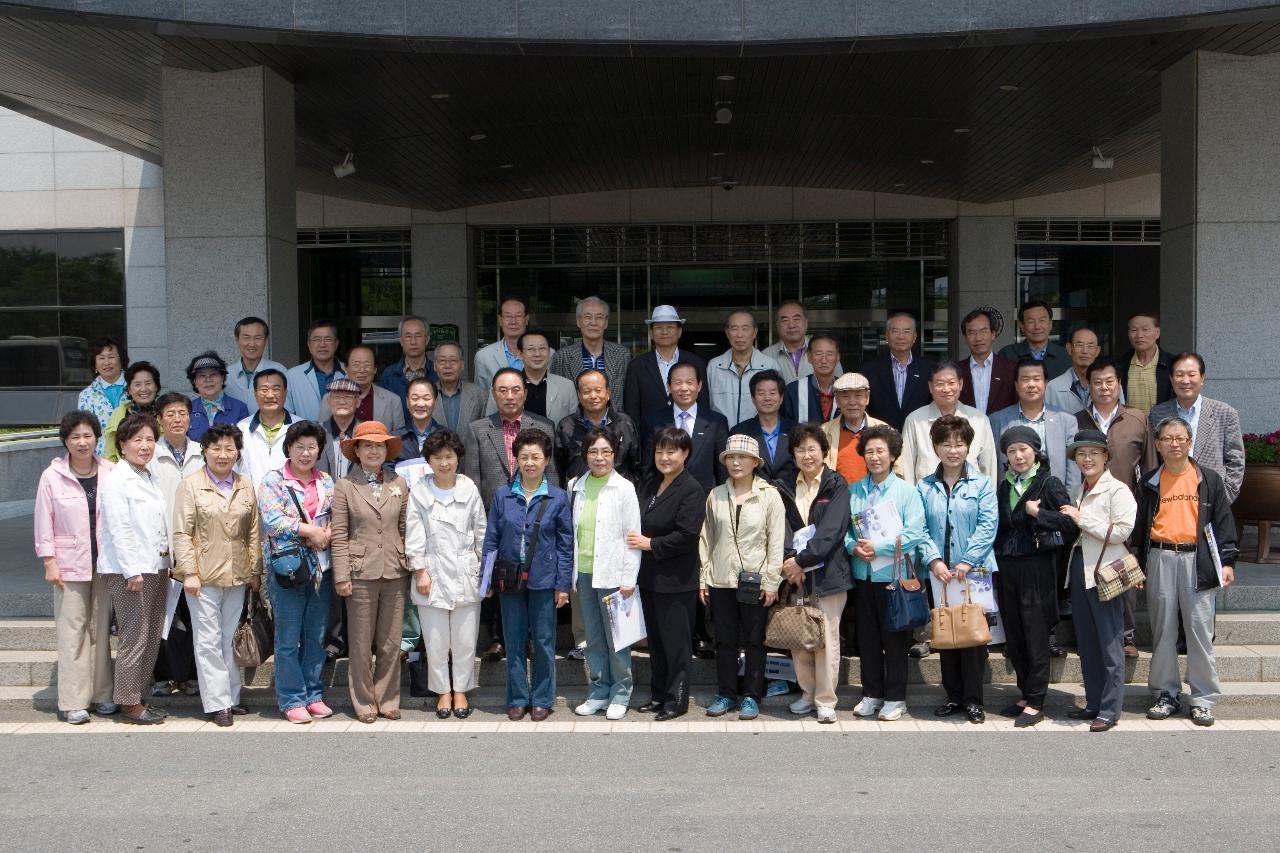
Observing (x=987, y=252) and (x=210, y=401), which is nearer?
(x=210, y=401)

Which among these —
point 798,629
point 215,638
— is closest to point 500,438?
point 215,638

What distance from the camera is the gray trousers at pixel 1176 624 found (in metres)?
6.52

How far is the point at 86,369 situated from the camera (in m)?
19.2

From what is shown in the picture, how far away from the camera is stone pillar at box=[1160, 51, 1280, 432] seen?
9203 mm

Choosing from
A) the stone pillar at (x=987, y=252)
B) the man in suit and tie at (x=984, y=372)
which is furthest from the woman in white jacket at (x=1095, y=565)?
the stone pillar at (x=987, y=252)

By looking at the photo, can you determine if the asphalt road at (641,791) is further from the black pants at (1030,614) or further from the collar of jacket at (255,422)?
the collar of jacket at (255,422)

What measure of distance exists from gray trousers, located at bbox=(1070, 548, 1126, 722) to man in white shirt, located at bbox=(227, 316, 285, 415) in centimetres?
539

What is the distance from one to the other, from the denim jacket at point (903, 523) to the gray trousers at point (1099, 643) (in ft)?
2.99

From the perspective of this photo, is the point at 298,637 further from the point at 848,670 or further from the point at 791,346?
the point at 791,346

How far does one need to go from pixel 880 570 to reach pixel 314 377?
4.16 metres

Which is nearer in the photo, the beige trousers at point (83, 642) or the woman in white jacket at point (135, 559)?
the woman in white jacket at point (135, 559)

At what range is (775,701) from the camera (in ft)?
23.0

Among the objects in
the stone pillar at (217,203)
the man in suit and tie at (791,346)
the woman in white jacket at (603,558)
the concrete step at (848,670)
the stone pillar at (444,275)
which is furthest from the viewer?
the stone pillar at (444,275)

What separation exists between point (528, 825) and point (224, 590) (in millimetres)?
2690
